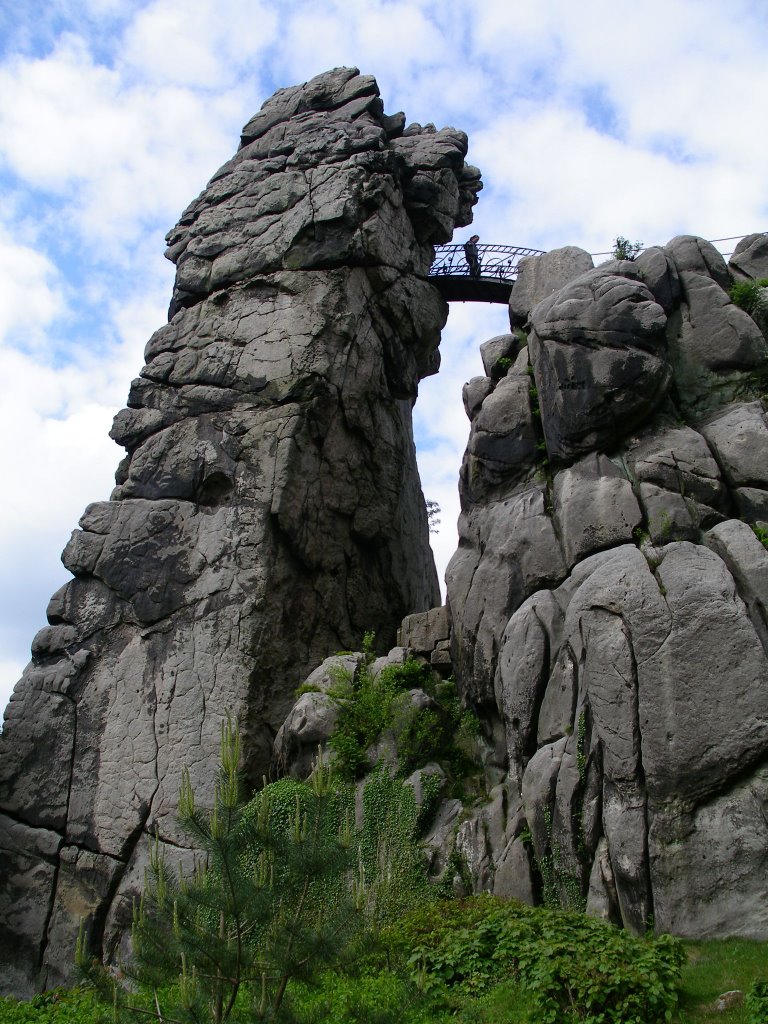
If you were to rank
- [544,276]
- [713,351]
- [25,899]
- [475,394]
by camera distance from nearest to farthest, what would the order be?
[713,351], [25,899], [475,394], [544,276]

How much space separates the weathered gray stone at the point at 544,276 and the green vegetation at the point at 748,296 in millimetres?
3743

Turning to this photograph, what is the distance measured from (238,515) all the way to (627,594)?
10281 millimetres

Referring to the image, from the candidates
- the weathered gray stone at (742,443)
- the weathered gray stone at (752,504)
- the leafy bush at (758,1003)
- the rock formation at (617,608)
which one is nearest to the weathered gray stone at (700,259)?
the rock formation at (617,608)

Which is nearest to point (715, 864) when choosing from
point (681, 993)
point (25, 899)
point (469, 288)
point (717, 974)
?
point (717, 974)

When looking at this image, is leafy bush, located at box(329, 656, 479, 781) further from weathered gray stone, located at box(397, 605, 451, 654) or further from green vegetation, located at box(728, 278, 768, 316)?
green vegetation, located at box(728, 278, 768, 316)

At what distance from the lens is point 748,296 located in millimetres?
20109

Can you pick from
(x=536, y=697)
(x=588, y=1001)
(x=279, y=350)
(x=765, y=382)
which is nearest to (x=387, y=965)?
(x=588, y=1001)

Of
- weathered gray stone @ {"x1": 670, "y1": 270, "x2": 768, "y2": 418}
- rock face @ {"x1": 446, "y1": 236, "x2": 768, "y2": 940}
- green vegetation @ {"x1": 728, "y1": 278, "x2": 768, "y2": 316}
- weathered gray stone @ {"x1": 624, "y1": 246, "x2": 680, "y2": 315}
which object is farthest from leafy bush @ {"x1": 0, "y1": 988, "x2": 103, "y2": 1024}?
green vegetation @ {"x1": 728, "y1": 278, "x2": 768, "y2": 316}

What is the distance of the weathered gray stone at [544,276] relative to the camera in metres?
22.8

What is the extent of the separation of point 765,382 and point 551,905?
10.4 meters

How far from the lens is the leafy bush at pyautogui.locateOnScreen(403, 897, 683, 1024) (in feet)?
34.1

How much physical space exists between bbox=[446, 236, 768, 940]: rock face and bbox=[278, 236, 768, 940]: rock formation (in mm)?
33

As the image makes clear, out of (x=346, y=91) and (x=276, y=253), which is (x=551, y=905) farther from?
(x=346, y=91)

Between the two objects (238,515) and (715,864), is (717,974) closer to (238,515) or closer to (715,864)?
(715,864)
